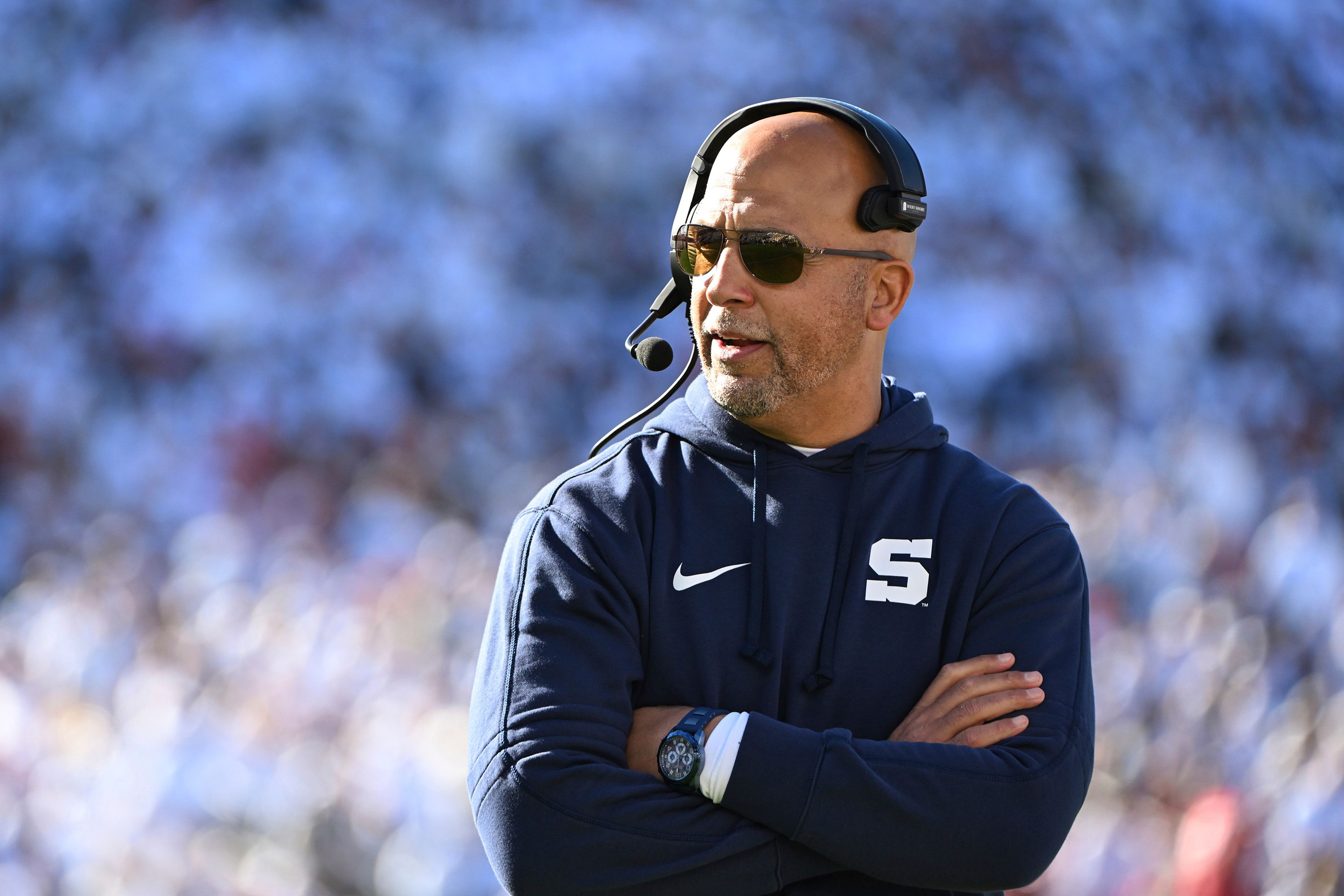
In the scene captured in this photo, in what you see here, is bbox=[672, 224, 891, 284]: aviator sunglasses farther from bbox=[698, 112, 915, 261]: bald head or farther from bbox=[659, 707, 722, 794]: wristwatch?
bbox=[659, 707, 722, 794]: wristwatch

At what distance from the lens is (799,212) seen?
125cm

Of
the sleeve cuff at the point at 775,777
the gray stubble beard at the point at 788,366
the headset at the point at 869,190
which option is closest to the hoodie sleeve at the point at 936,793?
the sleeve cuff at the point at 775,777

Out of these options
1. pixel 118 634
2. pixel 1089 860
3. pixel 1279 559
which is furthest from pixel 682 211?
pixel 1279 559

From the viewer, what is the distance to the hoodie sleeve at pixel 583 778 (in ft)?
3.65

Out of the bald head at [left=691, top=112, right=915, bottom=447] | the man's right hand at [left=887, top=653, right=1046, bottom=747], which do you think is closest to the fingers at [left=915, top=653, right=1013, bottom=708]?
the man's right hand at [left=887, top=653, right=1046, bottom=747]

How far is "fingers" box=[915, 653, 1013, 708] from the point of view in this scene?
1.22 metres

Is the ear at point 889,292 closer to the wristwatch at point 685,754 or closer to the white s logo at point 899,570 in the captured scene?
the white s logo at point 899,570

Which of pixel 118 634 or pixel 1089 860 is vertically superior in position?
pixel 118 634

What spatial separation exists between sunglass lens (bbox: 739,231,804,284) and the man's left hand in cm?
47

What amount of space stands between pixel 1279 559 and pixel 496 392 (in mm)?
2497

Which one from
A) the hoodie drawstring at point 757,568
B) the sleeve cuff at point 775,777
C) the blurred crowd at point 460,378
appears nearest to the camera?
the sleeve cuff at point 775,777

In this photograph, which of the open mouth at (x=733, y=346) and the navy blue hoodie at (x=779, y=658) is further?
the open mouth at (x=733, y=346)

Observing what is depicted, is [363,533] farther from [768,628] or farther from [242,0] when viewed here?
[768,628]

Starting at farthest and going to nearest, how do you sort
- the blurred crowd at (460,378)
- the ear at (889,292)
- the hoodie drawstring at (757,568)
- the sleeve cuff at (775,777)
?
the blurred crowd at (460,378), the ear at (889,292), the hoodie drawstring at (757,568), the sleeve cuff at (775,777)
